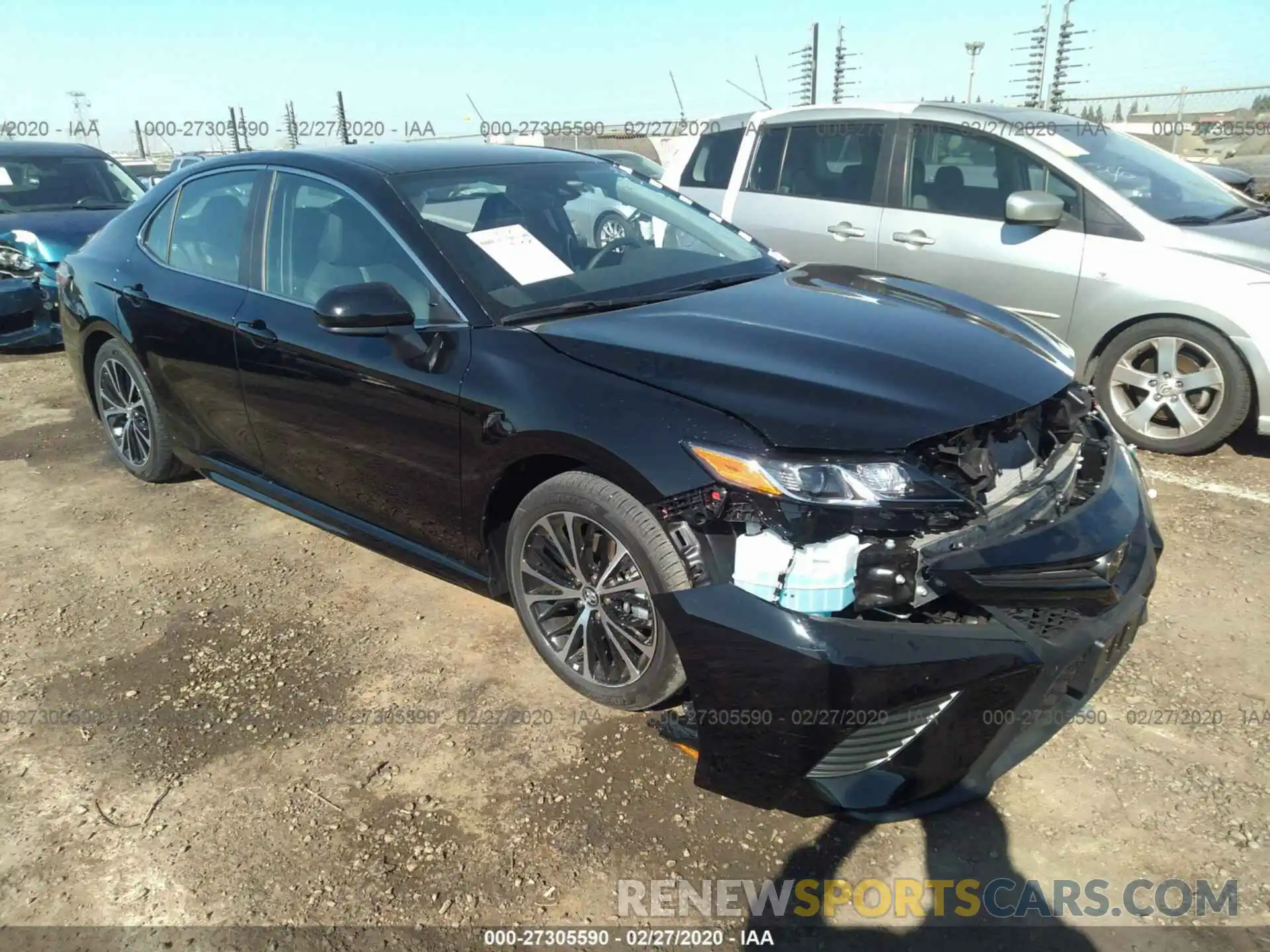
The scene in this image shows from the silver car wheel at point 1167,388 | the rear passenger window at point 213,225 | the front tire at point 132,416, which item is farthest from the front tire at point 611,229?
the silver car wheel at point 1167,388

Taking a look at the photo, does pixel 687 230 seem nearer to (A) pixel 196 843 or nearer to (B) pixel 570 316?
(B) pixel 570 316

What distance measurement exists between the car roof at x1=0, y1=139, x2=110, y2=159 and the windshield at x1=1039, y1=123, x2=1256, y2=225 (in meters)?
8.26

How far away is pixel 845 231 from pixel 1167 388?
202 cm

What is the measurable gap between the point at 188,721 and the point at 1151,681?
116 inches

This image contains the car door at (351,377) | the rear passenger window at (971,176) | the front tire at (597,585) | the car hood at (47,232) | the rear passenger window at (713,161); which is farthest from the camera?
the car hood at (47,232)

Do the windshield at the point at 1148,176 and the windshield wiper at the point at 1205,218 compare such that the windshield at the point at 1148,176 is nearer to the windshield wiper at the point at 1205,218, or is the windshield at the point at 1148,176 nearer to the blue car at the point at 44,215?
the windshield wiper at the point at 1205,218

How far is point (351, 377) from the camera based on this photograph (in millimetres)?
3037

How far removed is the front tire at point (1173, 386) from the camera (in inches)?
173

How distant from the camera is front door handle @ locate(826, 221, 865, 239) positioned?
18.4ft

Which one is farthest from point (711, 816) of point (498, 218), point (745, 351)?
point (498, 218)

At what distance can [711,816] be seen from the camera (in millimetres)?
2371

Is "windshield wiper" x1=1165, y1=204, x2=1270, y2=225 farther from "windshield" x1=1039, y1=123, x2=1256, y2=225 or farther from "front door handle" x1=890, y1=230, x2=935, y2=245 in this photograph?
"front door handle" x1=890, y1=230, x2=935, y2=245

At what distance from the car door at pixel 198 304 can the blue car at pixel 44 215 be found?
3.45 meters

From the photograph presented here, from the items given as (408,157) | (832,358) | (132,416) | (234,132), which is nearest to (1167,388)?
(832,358)
